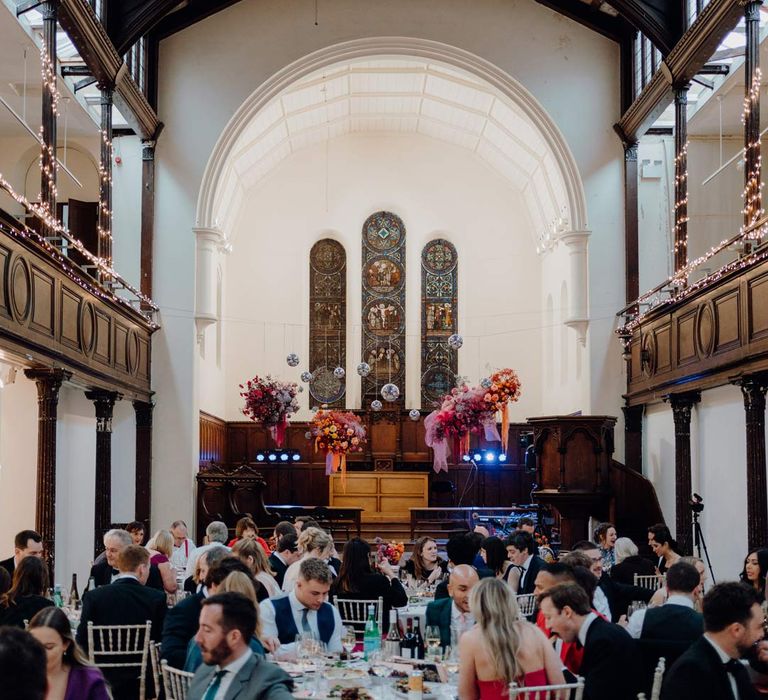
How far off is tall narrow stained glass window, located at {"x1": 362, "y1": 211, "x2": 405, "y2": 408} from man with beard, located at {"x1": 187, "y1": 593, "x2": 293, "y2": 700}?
67.0 ft

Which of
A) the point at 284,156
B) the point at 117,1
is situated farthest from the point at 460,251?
the point at 117,1

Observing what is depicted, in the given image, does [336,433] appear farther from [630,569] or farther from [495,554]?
[495,554]

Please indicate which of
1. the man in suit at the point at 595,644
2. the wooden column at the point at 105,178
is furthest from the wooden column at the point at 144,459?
the man in suit at the point at 595,644

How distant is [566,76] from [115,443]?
1001cm

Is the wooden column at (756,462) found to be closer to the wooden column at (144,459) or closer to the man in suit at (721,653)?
the man in suit at (721,653)

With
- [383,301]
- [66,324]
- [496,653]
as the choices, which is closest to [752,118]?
[66,324]

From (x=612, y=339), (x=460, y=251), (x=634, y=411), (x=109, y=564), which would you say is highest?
(x=460, y=251)

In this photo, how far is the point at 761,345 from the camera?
11133 millimetres

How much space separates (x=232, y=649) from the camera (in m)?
3.81

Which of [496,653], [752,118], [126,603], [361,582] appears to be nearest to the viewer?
[496,653]

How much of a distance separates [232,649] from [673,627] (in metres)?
2.82

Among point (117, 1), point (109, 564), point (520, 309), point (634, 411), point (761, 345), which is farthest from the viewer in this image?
point (520, 309)

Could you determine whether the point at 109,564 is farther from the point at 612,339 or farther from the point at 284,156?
the point at 284,156

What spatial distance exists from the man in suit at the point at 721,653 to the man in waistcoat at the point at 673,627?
147 centimetres
